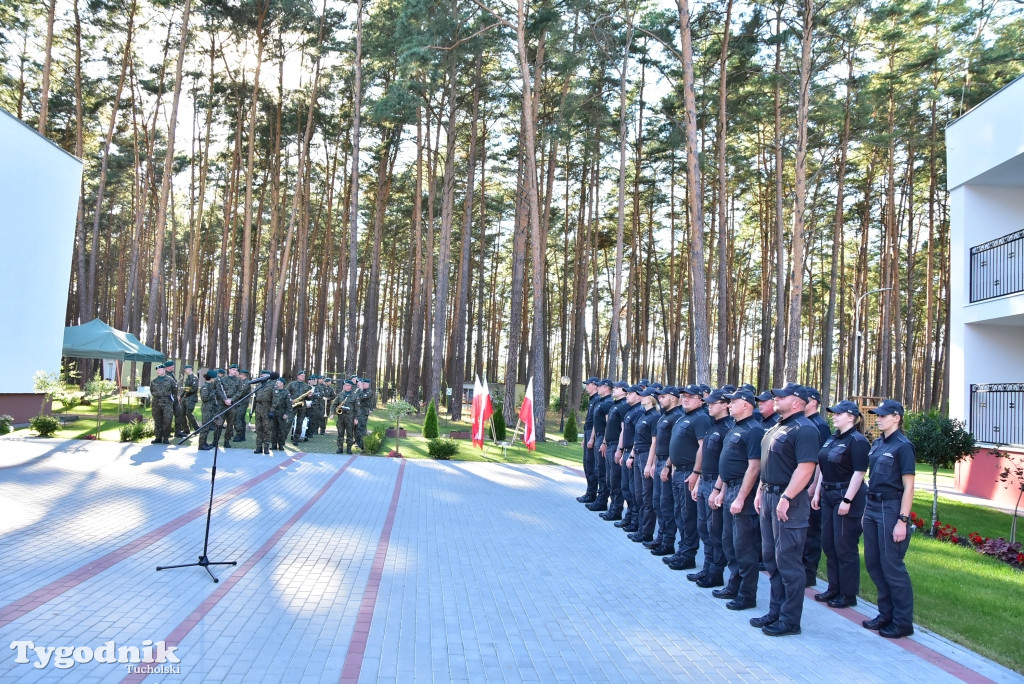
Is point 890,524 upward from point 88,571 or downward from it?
upward

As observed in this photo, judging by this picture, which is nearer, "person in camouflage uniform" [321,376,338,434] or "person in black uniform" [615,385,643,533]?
"person in black uniform" [615,385,643,533]

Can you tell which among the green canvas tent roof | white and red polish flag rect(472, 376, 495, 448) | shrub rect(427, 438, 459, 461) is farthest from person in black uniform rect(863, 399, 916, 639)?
the green canvas tent roof

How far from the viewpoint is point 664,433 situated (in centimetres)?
866

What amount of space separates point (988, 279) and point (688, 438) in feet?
37.8

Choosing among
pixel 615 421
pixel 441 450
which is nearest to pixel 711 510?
pixel 615 421

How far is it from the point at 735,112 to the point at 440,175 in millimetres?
16354

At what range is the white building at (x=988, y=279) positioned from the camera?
14522 millimetres

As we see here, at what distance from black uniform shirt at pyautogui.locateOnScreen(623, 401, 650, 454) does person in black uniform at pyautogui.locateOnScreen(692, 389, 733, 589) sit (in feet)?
7.38

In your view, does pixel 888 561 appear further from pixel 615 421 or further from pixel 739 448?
pixel 615 421

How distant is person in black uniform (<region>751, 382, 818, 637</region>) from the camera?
19.5ft

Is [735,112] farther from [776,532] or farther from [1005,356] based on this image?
[776,532]

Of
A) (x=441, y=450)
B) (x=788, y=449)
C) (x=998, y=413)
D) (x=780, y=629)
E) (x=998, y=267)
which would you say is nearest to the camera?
(x=780, y=629)

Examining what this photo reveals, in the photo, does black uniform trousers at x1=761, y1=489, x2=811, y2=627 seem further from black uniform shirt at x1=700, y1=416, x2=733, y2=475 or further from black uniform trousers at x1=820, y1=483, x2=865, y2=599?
black uniform shirt at x1=700, y1=416, x2=733, y2=475

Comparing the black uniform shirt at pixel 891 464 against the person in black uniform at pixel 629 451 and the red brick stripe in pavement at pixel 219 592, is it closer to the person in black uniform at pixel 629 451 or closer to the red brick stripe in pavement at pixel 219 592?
the person in black uniform at pixel 629 451
